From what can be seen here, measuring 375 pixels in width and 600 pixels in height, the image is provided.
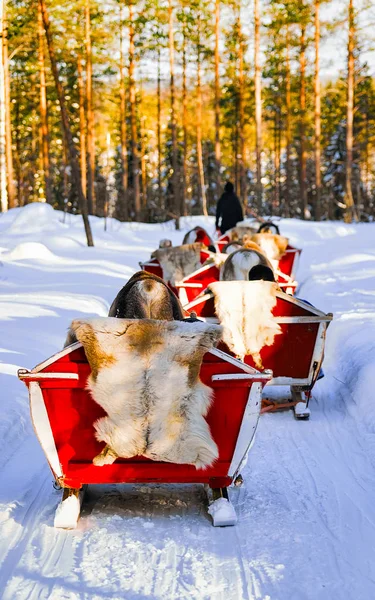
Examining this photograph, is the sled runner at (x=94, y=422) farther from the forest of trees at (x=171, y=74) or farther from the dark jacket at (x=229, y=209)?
the forest of trees at (x=171, y=74)

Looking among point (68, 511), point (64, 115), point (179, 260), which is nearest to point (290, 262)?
point (179, 260)

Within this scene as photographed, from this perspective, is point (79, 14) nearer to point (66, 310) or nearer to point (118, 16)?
point (118, 16)

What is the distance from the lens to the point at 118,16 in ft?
131

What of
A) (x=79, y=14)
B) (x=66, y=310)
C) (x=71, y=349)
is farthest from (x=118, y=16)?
(x=71, y=349)

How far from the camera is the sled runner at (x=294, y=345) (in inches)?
276

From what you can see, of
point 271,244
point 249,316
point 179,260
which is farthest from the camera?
point 271,244

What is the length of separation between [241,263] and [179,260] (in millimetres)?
3994

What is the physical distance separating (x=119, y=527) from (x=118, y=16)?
126 feet

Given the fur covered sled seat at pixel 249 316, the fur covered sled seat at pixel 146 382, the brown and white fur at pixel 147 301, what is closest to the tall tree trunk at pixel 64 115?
the fur covered sled seat at pixel 249 316

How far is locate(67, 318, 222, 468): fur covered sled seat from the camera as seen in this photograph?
4.27m

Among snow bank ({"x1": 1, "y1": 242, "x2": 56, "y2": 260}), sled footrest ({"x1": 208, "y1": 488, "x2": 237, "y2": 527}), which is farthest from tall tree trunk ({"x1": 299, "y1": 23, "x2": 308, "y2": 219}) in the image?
sled footrest ({"x1": 208, "y1": 488, "x2": 237, "y2": 527})

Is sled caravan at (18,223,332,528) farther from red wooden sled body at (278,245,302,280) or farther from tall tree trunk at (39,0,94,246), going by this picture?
tall tree trunk at (39,0,94,246)

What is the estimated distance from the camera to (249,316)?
7.02 meters

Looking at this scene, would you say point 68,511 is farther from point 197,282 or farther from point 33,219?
point 33,219
